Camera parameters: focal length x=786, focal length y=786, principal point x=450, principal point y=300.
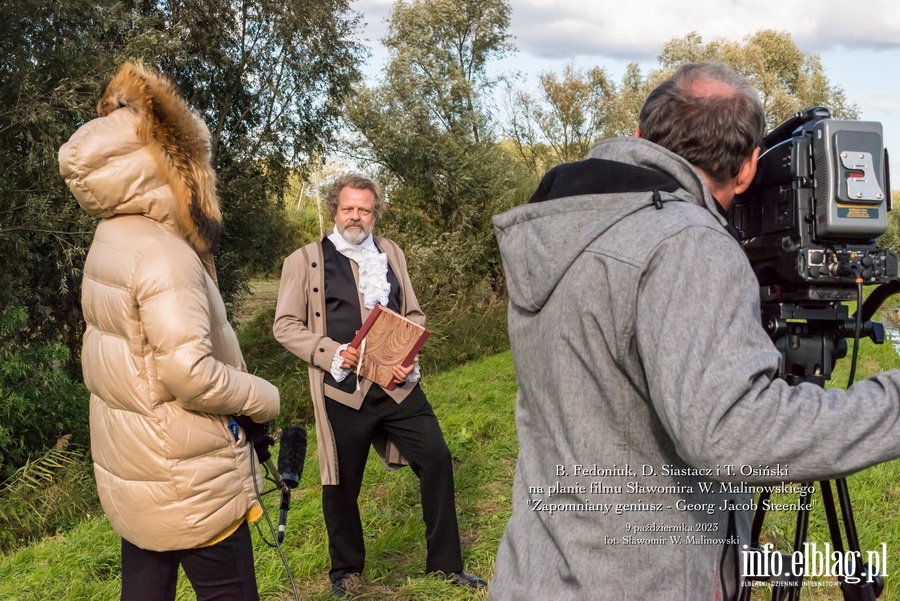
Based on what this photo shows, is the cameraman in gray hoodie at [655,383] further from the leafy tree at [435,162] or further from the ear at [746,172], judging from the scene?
the leafy tree at [435,162]

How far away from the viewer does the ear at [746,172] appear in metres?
1.64

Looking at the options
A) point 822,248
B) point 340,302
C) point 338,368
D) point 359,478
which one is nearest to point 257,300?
point 340,302

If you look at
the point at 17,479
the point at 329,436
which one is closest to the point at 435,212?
the point at 17,479

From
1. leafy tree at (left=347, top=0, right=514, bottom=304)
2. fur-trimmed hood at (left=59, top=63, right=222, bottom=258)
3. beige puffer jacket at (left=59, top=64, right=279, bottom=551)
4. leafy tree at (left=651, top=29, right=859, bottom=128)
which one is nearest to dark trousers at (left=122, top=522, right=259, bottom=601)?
beige puffer jacket at (left=59, top=64, right=279, bottom=551)

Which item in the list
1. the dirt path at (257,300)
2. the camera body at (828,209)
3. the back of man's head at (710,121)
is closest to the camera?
the back of man's head at (710,121)

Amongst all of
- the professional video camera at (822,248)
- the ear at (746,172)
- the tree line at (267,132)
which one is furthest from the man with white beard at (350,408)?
the tree line at (267,132)

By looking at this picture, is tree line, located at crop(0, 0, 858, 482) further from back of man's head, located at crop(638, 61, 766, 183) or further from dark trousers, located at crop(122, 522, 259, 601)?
back of man's head, located at crop(638, 61, 766, 183)

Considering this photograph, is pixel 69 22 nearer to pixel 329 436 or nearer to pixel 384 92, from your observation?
pixel 329 436

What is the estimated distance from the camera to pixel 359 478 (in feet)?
13.9

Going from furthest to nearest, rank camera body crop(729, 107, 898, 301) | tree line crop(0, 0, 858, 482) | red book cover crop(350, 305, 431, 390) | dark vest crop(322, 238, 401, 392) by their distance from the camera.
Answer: tree line crop(0, 0, 858, 482) < dark vest crop(322, 238, 401, 392) < red book cover crop(350, 305, 431, 390) < camera body crop(729, 107, 898, 301)

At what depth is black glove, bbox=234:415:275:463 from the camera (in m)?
2.67

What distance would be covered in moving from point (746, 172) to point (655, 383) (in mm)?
594

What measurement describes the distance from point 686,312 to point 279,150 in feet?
51.7

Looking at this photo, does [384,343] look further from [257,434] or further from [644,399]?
[644,399]
